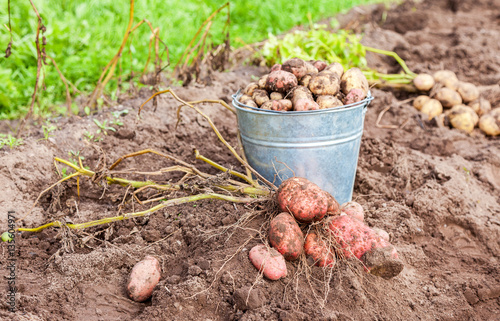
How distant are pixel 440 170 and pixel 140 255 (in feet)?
7.12

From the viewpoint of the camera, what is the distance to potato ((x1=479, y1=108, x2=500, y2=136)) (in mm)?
3732

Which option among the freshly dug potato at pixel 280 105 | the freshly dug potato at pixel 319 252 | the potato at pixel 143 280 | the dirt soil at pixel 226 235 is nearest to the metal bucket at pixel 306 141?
the freshly dug potato at pixel 280 105

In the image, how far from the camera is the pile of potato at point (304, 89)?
226cm

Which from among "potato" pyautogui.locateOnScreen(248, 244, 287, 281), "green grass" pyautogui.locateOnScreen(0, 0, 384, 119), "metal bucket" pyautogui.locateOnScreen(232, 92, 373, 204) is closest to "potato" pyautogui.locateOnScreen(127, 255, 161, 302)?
"potato" pyautogui.locateOnScreen(248, 244, 287, 281)

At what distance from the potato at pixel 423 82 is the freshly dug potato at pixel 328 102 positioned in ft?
7.03

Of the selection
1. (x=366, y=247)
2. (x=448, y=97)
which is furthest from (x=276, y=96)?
(x=448, y=97)

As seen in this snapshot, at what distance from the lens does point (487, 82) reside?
453 centimetres

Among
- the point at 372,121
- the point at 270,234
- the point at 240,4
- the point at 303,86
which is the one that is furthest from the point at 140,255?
the point at 240,4

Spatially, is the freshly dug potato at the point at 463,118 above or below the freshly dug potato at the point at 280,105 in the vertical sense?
below

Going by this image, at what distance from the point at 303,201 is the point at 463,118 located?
260 centimetres

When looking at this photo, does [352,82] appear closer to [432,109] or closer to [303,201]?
[303,201]

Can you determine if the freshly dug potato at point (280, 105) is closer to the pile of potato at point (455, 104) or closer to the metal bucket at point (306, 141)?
the metal bucket at point (306, 141)

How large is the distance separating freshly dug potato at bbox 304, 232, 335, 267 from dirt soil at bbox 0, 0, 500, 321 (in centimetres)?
6

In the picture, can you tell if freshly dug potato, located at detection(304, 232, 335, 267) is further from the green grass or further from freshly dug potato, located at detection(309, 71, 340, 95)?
the green grass
